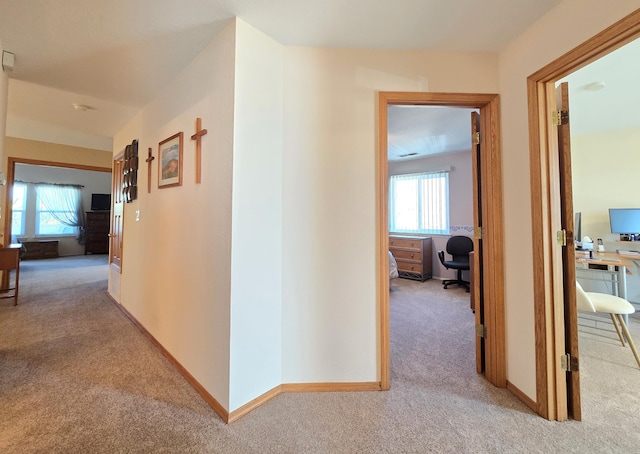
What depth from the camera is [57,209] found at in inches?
301

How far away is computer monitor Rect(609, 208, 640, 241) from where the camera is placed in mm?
3102

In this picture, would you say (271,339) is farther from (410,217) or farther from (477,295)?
(410,217)

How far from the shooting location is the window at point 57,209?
7.39 meters

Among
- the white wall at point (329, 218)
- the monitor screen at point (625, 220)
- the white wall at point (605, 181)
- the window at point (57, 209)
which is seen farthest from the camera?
the window at point (57, 209)

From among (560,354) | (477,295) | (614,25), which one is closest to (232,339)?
(477,295)

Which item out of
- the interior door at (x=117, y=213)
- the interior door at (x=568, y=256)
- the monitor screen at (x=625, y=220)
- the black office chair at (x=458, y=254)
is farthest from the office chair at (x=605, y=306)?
the interior door at (x=117, y=213)

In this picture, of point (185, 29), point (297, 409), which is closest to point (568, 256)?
point (297, 409)

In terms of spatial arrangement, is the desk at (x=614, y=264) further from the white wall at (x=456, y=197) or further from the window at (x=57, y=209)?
the window at (x=57, y=209)

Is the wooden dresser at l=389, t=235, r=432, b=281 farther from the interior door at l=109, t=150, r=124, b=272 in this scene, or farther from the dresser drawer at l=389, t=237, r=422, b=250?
the interior door at l=109, t=150, r=124, b=272

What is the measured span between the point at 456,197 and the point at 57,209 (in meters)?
10.6

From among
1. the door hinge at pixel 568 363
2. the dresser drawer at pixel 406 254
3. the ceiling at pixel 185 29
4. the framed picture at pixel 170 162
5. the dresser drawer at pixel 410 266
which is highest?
the ceiling at pixel 185 29

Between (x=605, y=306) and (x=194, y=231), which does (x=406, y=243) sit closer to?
(x=605, y=306)

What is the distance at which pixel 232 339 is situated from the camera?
1.48m

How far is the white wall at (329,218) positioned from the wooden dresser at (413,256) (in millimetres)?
3301
